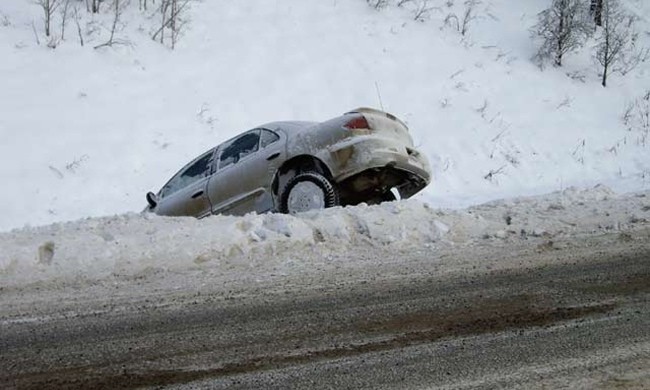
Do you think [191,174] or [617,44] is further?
[617,44]

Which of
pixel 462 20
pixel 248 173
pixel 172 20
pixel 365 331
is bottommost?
pixel 365 331

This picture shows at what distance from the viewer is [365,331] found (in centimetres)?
457

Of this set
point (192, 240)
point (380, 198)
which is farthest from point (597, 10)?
point (192, 240)

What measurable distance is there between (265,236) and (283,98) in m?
9.74

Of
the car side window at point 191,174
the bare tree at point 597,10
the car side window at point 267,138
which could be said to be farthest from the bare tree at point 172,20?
the bare tree at point 597,10

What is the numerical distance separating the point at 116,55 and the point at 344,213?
1041 cm

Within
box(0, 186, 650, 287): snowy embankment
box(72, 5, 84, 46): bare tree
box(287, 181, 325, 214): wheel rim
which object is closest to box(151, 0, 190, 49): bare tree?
box(72, 5, 84, 46): bare tree

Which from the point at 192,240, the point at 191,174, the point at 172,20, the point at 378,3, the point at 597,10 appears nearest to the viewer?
the point at 192,240

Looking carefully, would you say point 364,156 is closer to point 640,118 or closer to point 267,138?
point 267,138

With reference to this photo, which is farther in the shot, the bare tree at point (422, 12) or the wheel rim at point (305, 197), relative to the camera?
the bare tree at point (422, 12)

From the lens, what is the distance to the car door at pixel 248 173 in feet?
28.9

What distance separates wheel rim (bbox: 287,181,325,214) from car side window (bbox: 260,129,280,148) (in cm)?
78

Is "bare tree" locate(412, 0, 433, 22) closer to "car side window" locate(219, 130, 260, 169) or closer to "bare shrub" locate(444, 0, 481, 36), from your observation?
"bare shrub" locate(444, 0, 481, 36)

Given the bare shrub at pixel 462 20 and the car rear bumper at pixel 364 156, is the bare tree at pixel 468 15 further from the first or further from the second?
the car rear bumper at pixel 364 156
